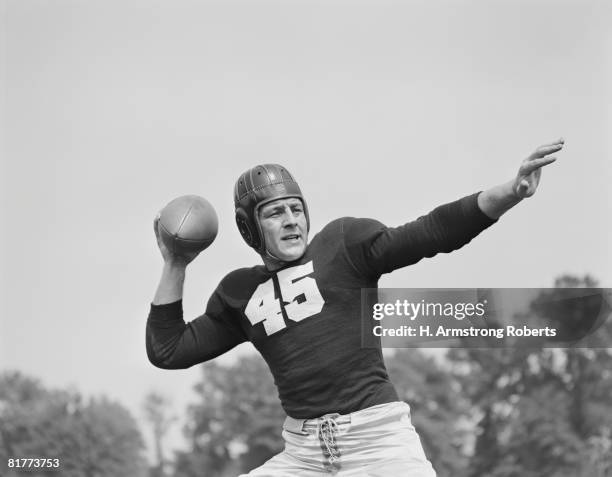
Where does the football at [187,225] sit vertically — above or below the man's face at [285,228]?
above

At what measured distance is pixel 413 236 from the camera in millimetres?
5895

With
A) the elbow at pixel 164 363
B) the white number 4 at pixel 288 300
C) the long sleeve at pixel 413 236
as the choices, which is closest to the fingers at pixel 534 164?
the long sleeve at pixel 413 236

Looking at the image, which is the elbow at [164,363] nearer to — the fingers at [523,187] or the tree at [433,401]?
the fingers at [523,187]

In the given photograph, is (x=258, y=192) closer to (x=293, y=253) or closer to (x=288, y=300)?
(x=293, y=253)

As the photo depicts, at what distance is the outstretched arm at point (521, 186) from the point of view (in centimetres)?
547

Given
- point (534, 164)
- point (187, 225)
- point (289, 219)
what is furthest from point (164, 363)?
point (534, 164)

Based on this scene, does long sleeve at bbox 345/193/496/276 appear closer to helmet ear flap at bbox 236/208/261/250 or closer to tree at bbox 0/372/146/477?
helmet ear flap at bbox 236/208/261/250

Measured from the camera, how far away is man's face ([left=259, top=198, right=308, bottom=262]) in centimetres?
632

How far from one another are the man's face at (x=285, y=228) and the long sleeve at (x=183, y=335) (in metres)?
0.57

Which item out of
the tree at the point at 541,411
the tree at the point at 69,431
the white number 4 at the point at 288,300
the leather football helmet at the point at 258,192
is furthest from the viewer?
the tree at the point at 541,411

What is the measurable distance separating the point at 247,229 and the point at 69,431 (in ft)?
133

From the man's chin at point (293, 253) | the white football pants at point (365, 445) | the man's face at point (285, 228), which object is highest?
the man's face at point (285, 228)

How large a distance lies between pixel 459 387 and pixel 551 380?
6248 mm

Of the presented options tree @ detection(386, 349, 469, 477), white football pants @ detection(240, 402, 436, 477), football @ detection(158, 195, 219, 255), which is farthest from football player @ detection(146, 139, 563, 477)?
tree @ detection(386, 349, 469, 477)
